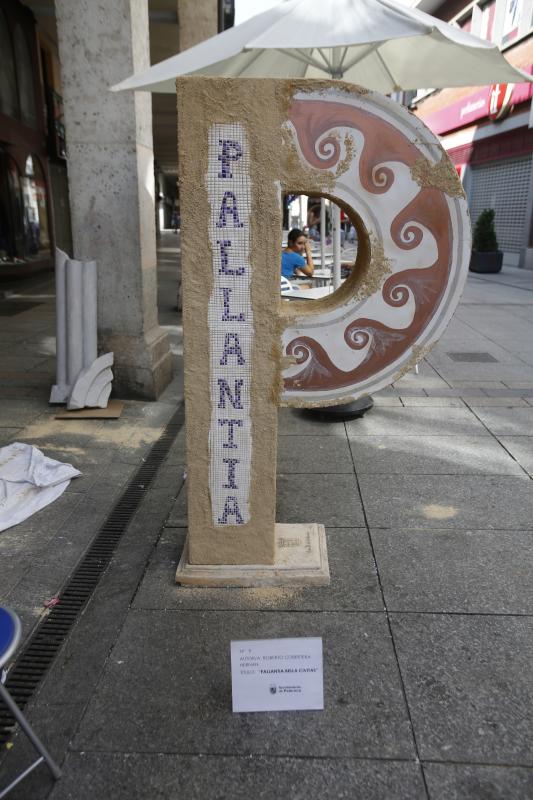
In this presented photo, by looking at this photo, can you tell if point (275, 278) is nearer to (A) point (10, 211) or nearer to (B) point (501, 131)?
(A) point (10, 211)

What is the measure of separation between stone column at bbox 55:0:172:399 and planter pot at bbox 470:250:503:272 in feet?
45.6

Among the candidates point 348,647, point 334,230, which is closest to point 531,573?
point 348,647

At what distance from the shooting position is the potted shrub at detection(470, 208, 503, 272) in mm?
17172

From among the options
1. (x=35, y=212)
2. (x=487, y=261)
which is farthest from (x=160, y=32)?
(x=487, y=261)

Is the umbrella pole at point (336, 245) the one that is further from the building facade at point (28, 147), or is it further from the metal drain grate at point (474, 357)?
the building facade at point (28, 147)

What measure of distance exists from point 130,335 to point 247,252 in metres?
3.53

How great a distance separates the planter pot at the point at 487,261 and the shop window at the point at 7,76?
12.6 metres

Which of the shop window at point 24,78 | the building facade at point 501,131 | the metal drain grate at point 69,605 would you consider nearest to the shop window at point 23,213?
the shop window at point 24,78

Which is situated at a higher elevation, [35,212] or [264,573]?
[35,212]

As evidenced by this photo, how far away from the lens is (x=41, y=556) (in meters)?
3.33

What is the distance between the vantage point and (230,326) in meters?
2.71

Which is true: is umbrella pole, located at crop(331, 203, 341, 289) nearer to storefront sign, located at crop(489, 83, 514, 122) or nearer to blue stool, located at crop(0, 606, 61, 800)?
blue stool, located at crop(0, 606, 61, 800)

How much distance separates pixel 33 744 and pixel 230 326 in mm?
1731

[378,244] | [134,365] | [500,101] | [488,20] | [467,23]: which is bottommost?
[134,365]
